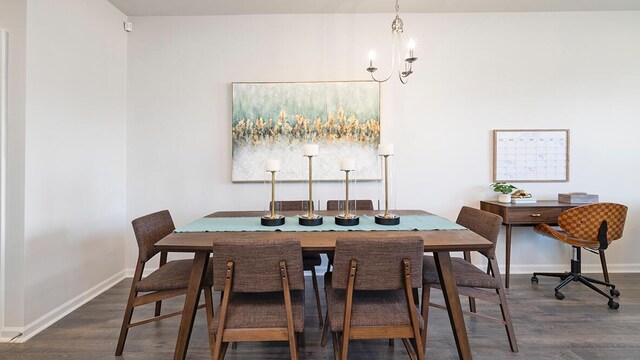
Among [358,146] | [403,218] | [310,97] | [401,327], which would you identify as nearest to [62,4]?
Answer: [310,97]

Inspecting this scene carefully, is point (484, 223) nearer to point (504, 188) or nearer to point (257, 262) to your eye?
point (504, 188)

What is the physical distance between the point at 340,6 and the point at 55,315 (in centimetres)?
369

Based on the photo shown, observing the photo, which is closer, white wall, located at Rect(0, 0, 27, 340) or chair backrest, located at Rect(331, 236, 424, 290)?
chair backrest, located at Rect(331, 236, 424, 290)

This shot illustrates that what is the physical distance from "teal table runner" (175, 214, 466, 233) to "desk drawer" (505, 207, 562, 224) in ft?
3.47

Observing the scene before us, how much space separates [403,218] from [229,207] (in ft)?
6.13

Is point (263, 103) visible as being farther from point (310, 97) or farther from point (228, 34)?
point (228, 34)

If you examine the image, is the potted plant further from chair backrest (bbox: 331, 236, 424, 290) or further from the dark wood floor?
chair backrest (bbox: 331, 236, 424, 290)

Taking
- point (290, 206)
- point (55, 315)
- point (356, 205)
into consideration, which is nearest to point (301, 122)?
point (290, 206)

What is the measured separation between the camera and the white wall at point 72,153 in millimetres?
2002

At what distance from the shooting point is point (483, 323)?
208 centimetres

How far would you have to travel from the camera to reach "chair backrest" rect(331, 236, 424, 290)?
1294 mm

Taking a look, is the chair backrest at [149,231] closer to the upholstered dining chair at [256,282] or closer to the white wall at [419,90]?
the upholstered dining chair at [256,282]

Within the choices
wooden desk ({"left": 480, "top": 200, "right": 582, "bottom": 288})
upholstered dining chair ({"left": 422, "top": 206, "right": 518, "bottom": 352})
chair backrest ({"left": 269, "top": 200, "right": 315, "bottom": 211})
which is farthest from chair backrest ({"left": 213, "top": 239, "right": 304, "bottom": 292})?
wooden desk ({"left": 480, "top": 200, "right": 582, "bottom": 288})

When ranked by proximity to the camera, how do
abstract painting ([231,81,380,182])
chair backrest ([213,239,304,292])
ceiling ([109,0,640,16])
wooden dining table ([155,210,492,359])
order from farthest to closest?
abstract painting ([231,81,380,182]), ceiling ([109,0,640,16]), wooden dining table ([155,210,492,359]), chair backrest ([213,239,304,292])
